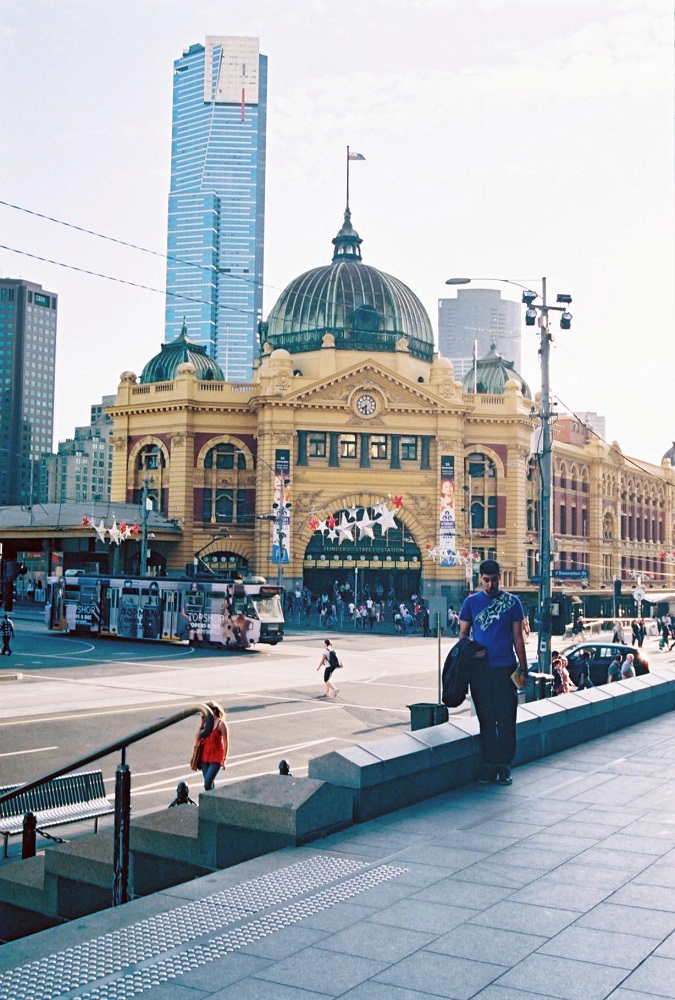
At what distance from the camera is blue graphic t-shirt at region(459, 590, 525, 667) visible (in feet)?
30.9

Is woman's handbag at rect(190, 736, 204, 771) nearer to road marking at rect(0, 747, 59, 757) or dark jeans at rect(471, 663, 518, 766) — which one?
dark jeans at rect(471, 663, 518, 766)

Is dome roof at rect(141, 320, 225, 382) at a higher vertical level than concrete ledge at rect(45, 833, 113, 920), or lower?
higher

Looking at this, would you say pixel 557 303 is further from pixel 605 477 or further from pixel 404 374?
pixel 605 477

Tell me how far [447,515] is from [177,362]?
2671cm

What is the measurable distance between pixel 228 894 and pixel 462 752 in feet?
12.6

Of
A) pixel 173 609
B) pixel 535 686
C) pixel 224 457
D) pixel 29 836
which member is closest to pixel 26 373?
pixel 224 457

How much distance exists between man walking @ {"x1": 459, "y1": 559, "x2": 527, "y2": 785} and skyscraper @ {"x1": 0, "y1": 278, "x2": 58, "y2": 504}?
179304 millimetres

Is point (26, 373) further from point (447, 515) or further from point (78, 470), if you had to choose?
point (447, 515)

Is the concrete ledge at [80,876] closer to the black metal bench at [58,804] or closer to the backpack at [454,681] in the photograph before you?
the backpack at [454,681]

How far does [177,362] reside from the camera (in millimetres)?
79000

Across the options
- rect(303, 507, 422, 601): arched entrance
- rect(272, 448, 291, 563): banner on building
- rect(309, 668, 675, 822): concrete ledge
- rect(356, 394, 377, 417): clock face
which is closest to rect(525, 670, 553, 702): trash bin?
Result: rect(309, 668, 675, 822): concrete ledge

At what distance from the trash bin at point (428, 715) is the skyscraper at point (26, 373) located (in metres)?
176

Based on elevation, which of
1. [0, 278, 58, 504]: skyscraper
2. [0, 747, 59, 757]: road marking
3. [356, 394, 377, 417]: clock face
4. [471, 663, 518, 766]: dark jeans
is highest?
[0, 278, 58, 504]: skyscraper

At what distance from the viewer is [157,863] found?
7773 mm
